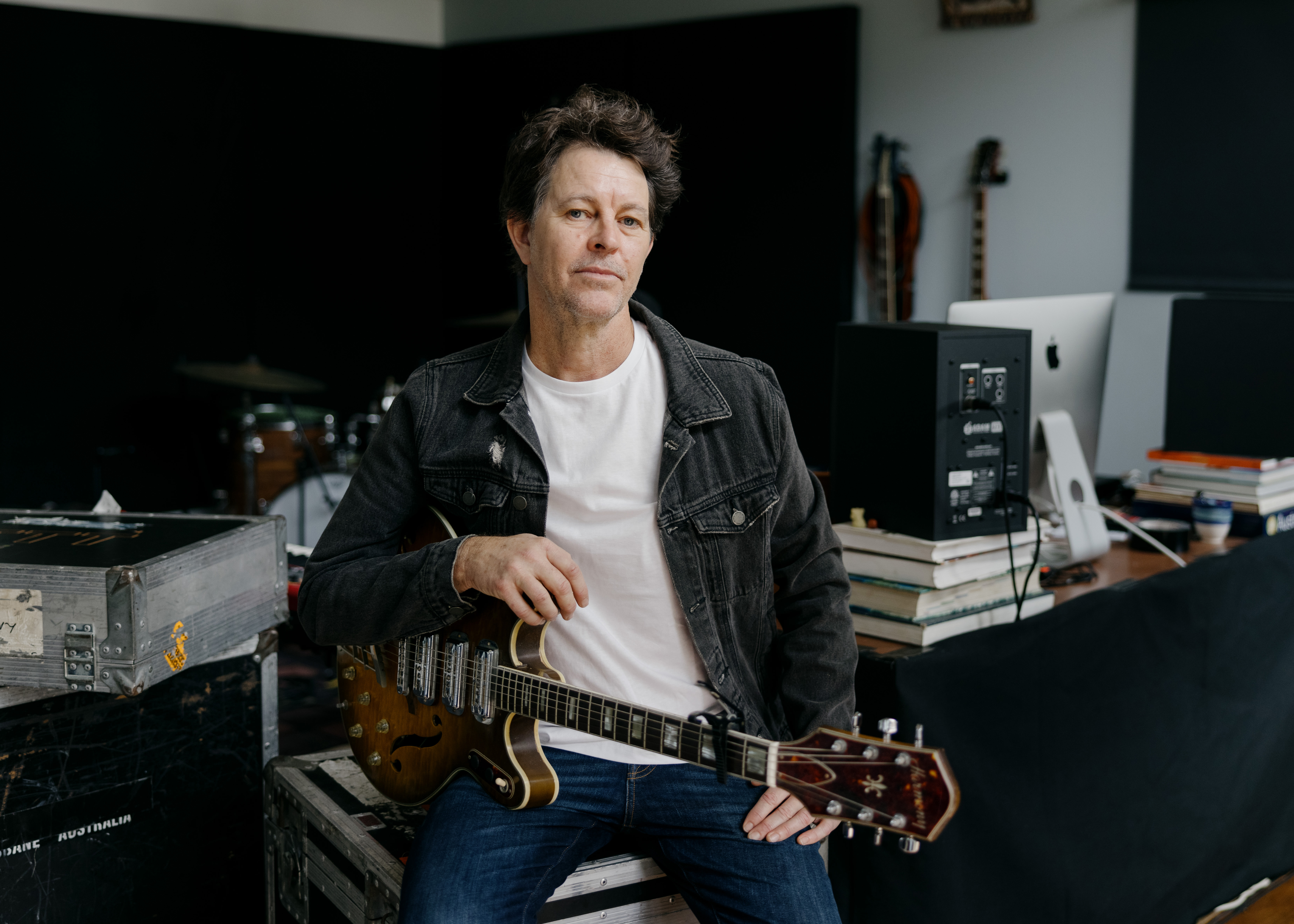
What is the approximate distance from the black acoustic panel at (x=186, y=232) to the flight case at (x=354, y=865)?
3.88 metres

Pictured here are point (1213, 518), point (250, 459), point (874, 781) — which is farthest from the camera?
point (250, 459)

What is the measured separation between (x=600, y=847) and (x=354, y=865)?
35 centimetres

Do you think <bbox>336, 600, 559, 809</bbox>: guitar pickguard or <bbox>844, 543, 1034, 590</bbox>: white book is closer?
<bbox>336, 600, 559, 809</bbox>: guitar pickguard

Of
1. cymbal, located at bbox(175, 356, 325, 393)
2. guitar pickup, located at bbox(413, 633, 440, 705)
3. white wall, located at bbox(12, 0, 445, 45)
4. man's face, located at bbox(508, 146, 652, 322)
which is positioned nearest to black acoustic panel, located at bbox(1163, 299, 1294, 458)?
man's face, located at bbox(508, 146, 652, 322)

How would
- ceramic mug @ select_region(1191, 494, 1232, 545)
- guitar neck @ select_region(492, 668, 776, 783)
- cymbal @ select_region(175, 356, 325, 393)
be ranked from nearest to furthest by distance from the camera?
guitar neck @ select_region(492, 668, 776, 783) → ceramic mug @ select_region(1191, 494, 1232, 545) → cymbal @ select_region(175, 356, 325, 393)

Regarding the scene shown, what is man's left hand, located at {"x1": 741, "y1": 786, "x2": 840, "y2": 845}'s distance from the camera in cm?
143

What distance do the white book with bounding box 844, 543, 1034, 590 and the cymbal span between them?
3.47m

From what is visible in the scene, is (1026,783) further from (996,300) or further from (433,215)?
(433,215)

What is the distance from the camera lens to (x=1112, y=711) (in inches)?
74.2

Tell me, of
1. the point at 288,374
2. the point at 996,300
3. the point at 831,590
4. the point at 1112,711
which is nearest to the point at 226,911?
the point at 831,590

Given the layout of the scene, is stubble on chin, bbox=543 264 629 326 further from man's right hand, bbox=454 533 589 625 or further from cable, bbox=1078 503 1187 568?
cable, bbox=1078 503 1187 568

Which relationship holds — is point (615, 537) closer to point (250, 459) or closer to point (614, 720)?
point (614, 720)

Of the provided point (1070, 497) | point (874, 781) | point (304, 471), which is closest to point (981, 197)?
point (1070, 497)

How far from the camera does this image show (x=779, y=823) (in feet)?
4.71
